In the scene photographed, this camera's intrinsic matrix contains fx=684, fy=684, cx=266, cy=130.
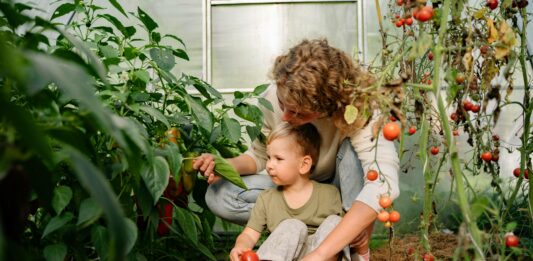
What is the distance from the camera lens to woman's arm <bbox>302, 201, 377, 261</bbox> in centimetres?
183

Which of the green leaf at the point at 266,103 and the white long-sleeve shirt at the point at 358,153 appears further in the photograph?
the green leaf at the point at 266,103

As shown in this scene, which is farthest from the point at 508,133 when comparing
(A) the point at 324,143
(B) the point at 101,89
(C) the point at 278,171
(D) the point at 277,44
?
(B) the point at 101,89

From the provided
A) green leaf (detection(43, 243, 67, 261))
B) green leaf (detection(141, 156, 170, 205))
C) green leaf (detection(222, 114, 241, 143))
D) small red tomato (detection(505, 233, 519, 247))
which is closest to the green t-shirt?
green leaf (detection(222, 114, 241, 143))

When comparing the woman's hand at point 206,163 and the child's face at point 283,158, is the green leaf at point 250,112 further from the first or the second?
the woman's hand at point 206,163

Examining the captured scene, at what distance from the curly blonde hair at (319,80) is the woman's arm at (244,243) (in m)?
0.44

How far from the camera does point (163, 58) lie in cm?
208

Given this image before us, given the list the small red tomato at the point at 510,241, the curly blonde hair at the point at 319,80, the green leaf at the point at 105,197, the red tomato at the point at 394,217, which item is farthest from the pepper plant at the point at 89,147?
the small red tomato at the point at 510,241

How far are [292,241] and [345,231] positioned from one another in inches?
6.8

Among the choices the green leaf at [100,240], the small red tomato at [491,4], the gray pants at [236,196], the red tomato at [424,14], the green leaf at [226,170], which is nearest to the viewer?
the red tomato at [424,14]

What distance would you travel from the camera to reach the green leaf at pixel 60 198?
1512 millimetres

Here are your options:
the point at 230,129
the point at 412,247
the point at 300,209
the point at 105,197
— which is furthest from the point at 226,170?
the point at 105,197

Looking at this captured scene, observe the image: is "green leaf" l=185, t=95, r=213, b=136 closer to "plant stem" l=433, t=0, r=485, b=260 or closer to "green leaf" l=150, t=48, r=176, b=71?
"green leaf" l=150, t=48, r=176, b=71

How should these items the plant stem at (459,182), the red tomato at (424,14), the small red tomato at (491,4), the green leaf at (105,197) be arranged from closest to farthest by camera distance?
the green leaf at (105,197)
the plant stem at (459,182)
the red tomato at (424,14)
the small red tomato at (491,4)

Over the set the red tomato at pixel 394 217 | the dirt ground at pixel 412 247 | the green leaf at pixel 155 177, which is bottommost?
the dirt ground at pixel 412 247
